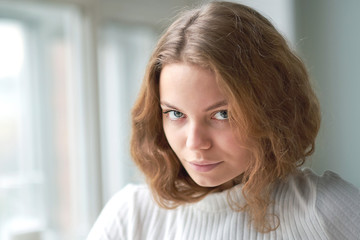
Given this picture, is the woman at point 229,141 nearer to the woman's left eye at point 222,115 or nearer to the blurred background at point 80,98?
the woman's left eye at point 222,115

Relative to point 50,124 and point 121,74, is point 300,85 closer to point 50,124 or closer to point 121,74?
point 50,124

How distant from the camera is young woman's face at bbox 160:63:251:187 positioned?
0.76m

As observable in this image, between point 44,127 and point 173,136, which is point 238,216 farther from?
point 44,127

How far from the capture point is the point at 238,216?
2.91 feet

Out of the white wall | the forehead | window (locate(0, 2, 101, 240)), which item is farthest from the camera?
window (locate(0, 2, 101, 240))

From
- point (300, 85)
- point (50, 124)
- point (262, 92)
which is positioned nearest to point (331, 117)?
point (300, 85)

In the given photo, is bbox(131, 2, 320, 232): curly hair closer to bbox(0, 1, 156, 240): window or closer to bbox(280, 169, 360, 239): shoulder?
bbox(280, 169, 360, 239): shoulder

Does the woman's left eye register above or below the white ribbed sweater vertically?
above

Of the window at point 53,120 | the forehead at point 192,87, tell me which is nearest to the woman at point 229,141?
the forehead at point 192,87

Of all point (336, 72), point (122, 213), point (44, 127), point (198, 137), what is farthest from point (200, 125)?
point (44, 127)

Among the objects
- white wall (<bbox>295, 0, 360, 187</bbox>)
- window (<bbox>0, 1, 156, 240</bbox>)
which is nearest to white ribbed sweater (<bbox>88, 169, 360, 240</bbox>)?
white wall (<bbox>295, 0, 360, 187</bbox>)

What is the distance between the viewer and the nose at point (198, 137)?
0.77 metres

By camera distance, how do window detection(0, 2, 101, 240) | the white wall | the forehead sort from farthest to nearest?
1. window detection(0, 2, 101, 240)
2. the white wall
3. the forehead

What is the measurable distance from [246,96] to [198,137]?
11 cm
